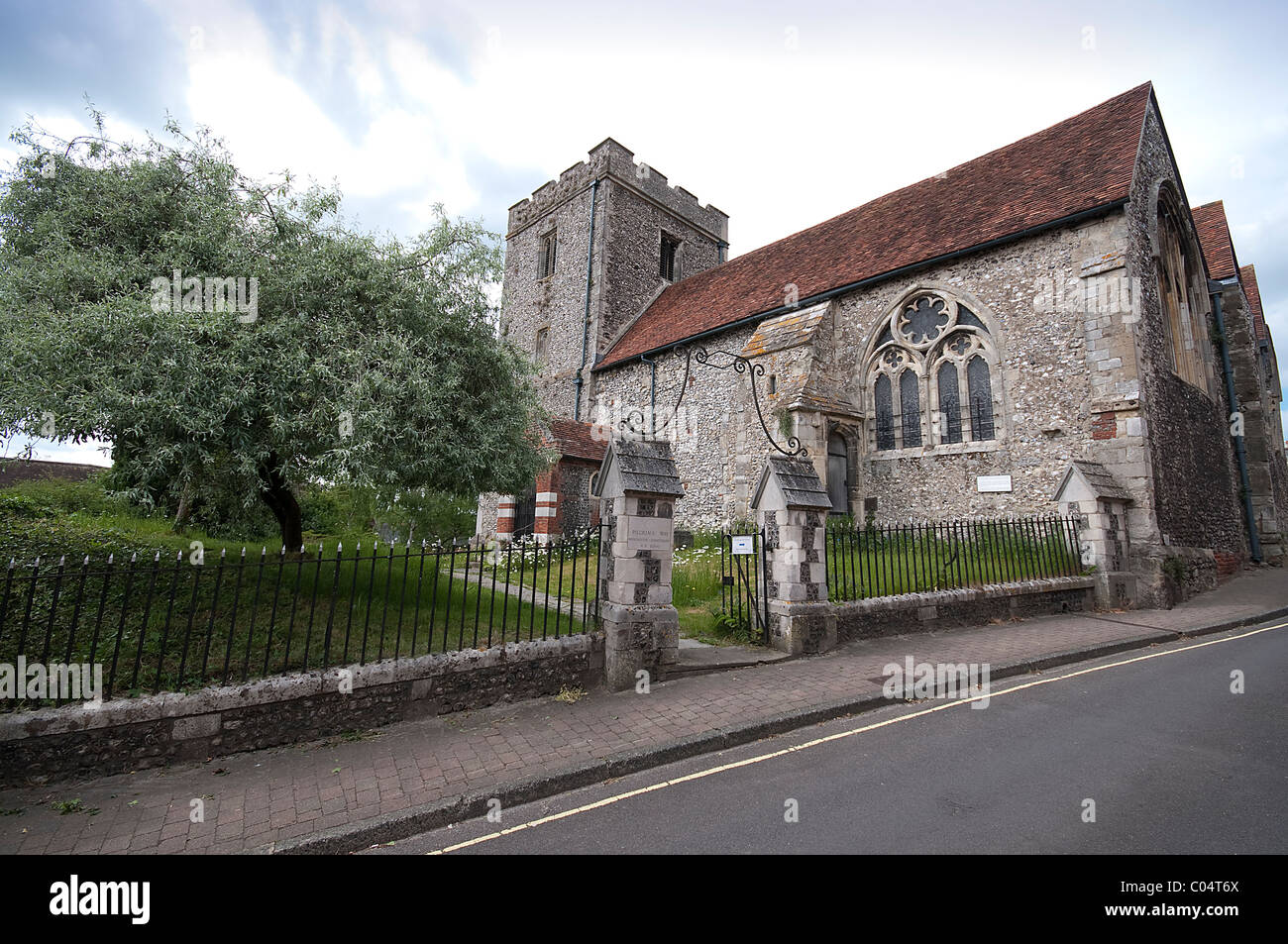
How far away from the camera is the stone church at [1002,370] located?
428 inches

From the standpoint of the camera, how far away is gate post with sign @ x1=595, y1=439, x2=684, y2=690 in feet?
19.9

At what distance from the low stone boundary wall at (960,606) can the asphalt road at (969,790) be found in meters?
2.45

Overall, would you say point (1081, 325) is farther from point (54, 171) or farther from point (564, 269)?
point (564, 269)

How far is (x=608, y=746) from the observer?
4.49 m

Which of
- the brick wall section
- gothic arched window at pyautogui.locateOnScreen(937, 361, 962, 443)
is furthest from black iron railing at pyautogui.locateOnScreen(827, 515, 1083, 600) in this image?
gothic arched window at pyautogui.locateOnScreen(937, 361, 962, 443)

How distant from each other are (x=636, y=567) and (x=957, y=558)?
599 centimetres

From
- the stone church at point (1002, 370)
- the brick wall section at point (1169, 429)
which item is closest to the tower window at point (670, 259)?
the stone church at point (1002, 370)

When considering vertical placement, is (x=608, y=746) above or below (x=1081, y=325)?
below

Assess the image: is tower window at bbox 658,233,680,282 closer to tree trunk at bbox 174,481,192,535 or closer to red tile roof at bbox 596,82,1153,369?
red tile roof at bbox 596,82,1153,369

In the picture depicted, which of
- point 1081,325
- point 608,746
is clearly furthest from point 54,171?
point 1081,325

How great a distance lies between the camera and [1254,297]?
22.4m

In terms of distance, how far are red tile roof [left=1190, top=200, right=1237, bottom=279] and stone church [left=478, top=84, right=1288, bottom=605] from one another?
0.33 feet

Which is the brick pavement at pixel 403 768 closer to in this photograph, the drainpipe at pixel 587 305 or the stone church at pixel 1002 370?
the stone church at pixel 1002 370
